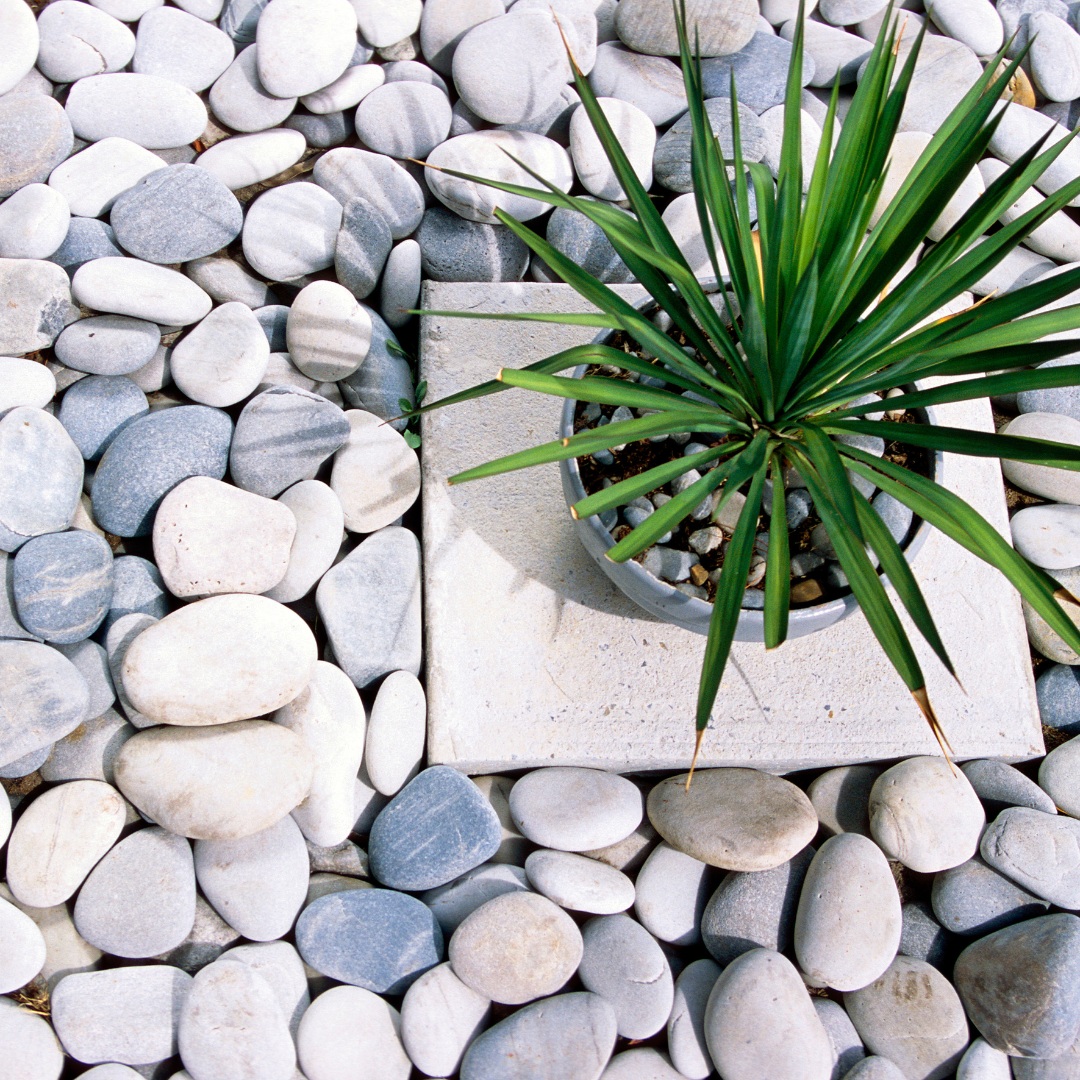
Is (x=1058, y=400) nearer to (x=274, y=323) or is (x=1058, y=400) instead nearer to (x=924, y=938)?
(x=924, y=938)

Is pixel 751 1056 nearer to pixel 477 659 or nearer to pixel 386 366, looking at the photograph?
pixel 477 659

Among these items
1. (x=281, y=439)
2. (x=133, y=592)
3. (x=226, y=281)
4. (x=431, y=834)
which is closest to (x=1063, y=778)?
(x=431, y=834)

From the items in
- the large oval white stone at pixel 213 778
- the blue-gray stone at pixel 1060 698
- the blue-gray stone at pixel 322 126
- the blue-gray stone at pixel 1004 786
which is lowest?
the large oval white stone at pixel 213 778

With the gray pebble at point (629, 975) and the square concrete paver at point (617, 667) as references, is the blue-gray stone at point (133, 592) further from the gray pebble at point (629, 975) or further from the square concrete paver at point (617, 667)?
the gray pebble at point (629, 975)

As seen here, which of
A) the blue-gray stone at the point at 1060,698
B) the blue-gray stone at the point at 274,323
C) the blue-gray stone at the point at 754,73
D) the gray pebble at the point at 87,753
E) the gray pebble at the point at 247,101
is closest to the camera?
the gray pebble at the point at 87,753

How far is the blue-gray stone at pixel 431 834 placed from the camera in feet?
4.18

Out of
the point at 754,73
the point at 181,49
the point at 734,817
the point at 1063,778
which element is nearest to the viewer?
the point at 734,817

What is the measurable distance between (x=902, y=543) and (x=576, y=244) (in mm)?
822

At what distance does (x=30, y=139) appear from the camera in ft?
5.10

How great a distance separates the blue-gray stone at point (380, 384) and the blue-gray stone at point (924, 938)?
1103mm

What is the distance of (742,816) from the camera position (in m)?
1.29

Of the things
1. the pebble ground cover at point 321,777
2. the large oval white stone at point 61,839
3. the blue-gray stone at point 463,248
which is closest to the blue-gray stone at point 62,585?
the pebble ground cover at point 321,777

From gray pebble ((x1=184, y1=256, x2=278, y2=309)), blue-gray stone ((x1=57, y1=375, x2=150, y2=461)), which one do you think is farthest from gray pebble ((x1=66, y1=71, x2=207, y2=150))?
blue-gray stone ((x1=57, y1=375, x2=150, y2=461))

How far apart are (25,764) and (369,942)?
1.73 feet
